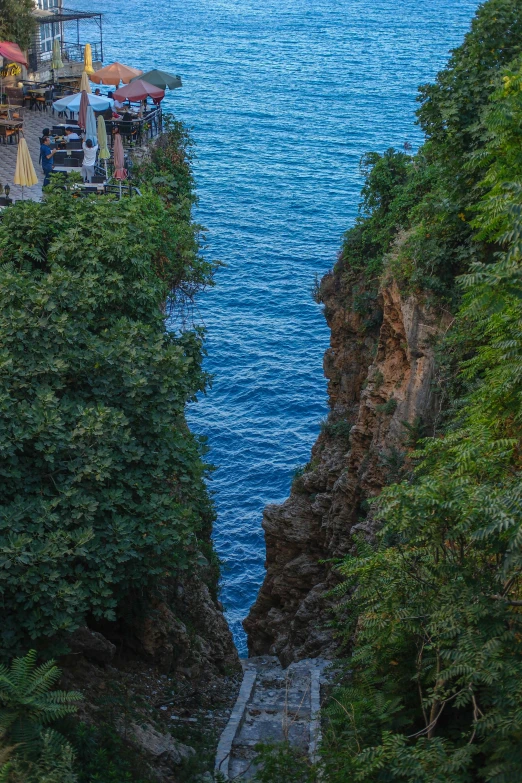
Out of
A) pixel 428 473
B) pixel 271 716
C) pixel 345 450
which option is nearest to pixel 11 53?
pixel 345 450

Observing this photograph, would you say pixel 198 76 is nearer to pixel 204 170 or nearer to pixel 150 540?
pixel 204 170

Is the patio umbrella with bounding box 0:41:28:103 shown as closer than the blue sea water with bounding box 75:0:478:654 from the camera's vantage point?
Yes

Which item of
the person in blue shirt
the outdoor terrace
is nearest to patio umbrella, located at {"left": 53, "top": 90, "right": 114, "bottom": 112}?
the outdoor terrace

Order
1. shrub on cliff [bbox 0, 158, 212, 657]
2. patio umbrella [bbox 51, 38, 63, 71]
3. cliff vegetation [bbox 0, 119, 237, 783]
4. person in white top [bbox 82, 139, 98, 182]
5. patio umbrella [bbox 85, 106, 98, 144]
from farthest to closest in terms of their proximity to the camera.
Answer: patio umbrella [bbox 51, 38, 63, 71] → patio umbrella [bbox 85, 106, 98, 144] → person in white top [bbox 82, 139, 98, 182] → shrub on cliff [bbox 0, 158, 212, 657] → cliff vegetation [bbox 0, 119, 237, 783]

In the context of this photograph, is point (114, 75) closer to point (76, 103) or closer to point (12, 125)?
point (76, 103)

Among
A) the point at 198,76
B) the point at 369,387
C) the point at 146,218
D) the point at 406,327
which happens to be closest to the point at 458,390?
the point at 406,327

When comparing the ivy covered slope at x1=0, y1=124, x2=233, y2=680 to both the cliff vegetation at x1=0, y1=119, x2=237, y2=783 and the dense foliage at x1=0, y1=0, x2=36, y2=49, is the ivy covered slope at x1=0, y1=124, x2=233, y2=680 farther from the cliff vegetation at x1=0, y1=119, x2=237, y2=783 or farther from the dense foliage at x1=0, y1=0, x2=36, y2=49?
the dense foliage at x1=0, y1=0, x2=36, y2=49
